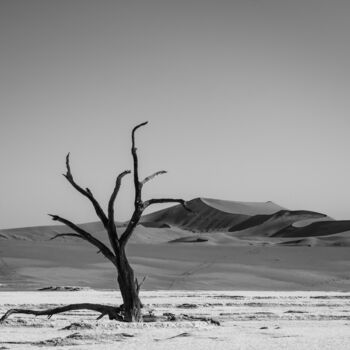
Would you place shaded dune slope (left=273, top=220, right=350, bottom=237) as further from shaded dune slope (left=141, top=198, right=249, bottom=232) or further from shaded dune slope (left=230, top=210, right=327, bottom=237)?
shaded dune slope (left=141, top=198, right=249, bottom=232)

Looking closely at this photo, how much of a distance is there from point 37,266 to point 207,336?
2088 centimetres

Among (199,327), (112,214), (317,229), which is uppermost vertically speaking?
(317,229)

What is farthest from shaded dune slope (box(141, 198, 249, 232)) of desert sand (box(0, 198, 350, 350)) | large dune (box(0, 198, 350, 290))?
large dune (box(0, 198, 350, 290))

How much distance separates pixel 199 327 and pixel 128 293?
1.99 metres

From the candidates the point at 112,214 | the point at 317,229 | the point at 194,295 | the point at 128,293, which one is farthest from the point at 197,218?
the point at 112,214

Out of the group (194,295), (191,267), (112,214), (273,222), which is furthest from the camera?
(273,222)

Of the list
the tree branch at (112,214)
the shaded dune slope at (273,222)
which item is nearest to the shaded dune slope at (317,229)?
the shaded dune slope at (273,222)

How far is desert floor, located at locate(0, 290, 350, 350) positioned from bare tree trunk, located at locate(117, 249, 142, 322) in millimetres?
628

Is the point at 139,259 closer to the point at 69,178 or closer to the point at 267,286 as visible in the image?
the point at 267,286

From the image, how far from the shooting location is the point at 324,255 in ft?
114

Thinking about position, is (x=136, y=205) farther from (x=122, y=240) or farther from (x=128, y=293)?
(x=128, y=293)

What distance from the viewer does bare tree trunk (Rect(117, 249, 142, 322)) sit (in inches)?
468

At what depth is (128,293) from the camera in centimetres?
1207

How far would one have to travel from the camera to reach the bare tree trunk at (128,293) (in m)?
11.9
